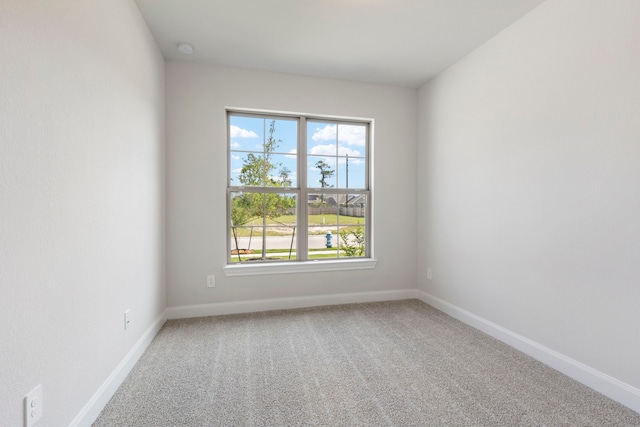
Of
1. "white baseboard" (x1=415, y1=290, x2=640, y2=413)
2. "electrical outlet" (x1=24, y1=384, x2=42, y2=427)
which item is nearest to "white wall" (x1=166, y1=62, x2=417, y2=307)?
"white baseboard" (x1=415, y1=290, x2=640, y2=413)

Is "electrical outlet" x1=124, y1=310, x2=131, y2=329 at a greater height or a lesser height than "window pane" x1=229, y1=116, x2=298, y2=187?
lesser

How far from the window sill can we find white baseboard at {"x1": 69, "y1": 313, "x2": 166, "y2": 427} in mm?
864

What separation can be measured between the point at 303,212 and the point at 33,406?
2.44 m

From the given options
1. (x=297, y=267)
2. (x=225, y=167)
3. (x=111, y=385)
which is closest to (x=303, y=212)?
(x=297, y=267)

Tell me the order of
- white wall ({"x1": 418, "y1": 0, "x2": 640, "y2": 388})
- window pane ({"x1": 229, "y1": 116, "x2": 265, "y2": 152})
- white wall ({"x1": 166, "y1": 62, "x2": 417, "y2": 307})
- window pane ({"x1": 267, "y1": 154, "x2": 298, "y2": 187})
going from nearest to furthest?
white wall ({"x1": 418, "y1": 0, "x2": 640, "y2": 388}) → white wall ({"x1": 166, "y1": 62, "x2": 417, "y2": 307}) → window pane ({"x1": 229, "y1": 116, "x2": 265, "y2": 152}) → window pane ({"x1": 267, "y1": 154, "x2": 298, "y2": 187})

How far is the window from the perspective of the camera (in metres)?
3.06

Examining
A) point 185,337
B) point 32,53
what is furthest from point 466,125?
point 185,337

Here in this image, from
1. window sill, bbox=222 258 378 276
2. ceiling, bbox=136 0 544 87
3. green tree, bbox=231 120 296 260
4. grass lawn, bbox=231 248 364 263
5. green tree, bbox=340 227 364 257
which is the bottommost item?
window sill, bbox=222 258 378 276

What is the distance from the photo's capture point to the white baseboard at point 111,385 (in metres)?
1.39

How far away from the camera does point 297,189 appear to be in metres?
3.21

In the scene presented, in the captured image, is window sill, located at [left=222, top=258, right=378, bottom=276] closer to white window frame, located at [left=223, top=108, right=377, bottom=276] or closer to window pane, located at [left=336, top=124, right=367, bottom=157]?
white window frame, located at [left=223, top=108, right=377, bottom=276]

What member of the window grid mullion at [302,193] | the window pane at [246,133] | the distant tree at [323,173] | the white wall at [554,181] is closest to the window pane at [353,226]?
the distant tree at [323,173]

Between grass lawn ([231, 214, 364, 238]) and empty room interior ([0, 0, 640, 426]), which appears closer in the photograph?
empty room interior ([0, 0, 640, 426])

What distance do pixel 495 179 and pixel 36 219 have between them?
9.53 ft
